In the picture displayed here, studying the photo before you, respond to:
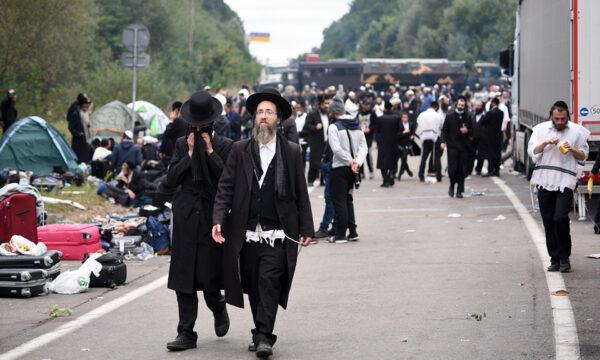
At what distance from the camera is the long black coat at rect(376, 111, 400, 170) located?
26.8m

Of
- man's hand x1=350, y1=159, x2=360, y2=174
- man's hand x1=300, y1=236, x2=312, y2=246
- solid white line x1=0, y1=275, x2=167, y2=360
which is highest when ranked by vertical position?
man's hand x1=350, y1=159, x2=360, y2=174

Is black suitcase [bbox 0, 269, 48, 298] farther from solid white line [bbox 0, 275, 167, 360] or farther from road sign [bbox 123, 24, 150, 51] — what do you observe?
road sign [bbox 123, 24, 150, 51]

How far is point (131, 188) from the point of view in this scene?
21.7 metres

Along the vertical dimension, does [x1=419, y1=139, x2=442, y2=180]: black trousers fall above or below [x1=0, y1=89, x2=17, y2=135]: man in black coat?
below

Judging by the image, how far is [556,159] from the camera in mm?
13648

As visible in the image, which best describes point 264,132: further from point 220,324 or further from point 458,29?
point 458,29

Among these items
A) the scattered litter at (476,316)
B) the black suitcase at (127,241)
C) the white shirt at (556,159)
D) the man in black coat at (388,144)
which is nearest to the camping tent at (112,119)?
the man in black coat at (388,144)

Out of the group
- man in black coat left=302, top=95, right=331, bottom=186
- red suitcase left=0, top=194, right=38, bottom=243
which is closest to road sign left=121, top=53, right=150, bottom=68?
man in black coat left=302, top=95, right=331, bottom=186

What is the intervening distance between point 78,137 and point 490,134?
9154 mm

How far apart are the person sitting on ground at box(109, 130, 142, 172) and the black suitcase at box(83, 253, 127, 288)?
9.96 meters

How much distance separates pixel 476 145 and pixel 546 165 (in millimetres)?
15029

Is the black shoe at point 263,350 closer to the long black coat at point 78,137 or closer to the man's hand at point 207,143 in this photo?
the man's hand at point 207,143

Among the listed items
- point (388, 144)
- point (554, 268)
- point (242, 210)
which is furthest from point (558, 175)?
point (388, 144)

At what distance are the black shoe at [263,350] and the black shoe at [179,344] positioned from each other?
704 millimetres
